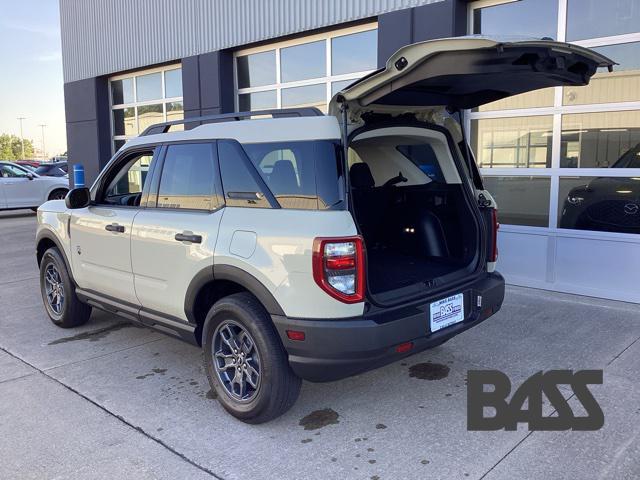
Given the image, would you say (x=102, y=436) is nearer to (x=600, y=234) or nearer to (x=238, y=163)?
(x=238, y=163)

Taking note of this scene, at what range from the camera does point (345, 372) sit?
3037mm

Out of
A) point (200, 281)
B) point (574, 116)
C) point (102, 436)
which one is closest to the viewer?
point (102, 436)

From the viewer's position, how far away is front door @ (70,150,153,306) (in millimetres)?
4238

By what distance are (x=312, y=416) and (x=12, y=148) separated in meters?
99.8

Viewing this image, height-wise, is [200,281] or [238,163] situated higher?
[238,163]

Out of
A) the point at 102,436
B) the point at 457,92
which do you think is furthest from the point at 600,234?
the point at 102,436

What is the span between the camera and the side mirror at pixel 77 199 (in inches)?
180

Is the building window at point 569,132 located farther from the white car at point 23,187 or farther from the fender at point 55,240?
the white car at point 23,187

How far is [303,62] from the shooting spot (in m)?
8.89

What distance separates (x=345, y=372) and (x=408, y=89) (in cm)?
169

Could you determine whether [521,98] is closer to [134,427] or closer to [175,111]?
[134,427]

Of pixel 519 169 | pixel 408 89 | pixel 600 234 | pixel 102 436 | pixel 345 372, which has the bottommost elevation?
pixel 102 436

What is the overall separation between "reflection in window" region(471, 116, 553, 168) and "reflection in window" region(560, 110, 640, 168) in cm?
21

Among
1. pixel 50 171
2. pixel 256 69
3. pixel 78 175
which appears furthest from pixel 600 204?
pixel 50 171
